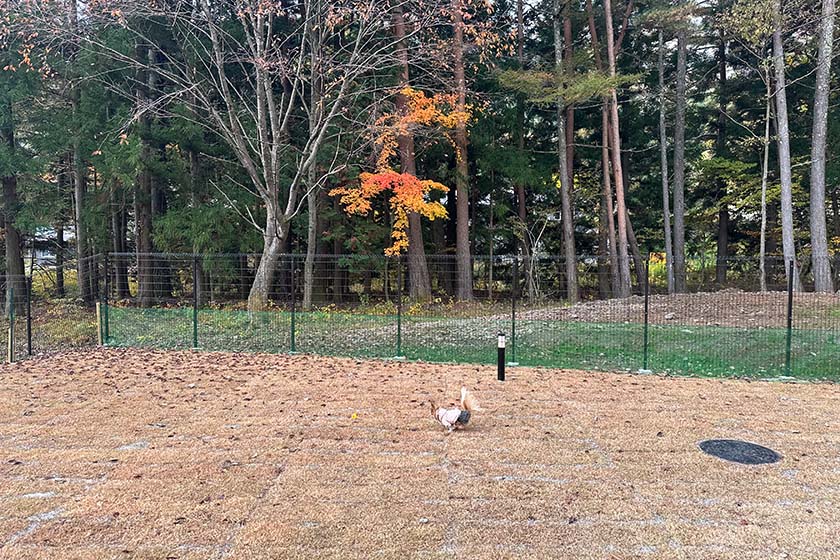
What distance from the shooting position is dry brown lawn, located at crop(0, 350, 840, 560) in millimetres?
2543

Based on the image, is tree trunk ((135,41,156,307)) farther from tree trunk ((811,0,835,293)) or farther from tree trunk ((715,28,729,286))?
tree trunk ((715,28,729,286))

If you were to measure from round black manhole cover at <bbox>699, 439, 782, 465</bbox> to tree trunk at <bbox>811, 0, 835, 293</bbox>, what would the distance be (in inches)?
445

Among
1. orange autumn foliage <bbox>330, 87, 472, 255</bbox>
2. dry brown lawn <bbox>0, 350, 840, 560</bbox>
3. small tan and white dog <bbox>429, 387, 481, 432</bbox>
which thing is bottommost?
dry brown lawn <bbox>0, 350, 840, 560</bbox>

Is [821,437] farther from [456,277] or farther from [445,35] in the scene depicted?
[445,35]

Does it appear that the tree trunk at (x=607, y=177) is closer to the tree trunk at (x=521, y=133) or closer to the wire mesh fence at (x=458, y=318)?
the wire mesh fence at (x=458, y=318)

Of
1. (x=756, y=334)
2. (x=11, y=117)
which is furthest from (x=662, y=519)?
(x=11, y=117)

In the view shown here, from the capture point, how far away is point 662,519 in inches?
109

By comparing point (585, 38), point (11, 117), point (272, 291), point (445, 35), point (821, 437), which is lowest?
point (821, 437)

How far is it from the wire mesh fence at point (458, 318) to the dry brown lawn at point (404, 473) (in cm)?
200

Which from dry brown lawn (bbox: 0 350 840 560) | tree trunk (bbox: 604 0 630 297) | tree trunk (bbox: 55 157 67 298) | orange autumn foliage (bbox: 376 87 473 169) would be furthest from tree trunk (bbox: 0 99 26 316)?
tree trunk (bbox: 604 0 630 297)

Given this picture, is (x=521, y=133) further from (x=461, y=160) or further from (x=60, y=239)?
(x=60, y=239)

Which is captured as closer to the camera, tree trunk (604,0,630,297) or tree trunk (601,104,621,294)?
tree trunk (604,0,630,297)

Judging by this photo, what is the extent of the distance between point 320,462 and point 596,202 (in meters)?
18.7

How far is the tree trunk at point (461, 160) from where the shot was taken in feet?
35.6
